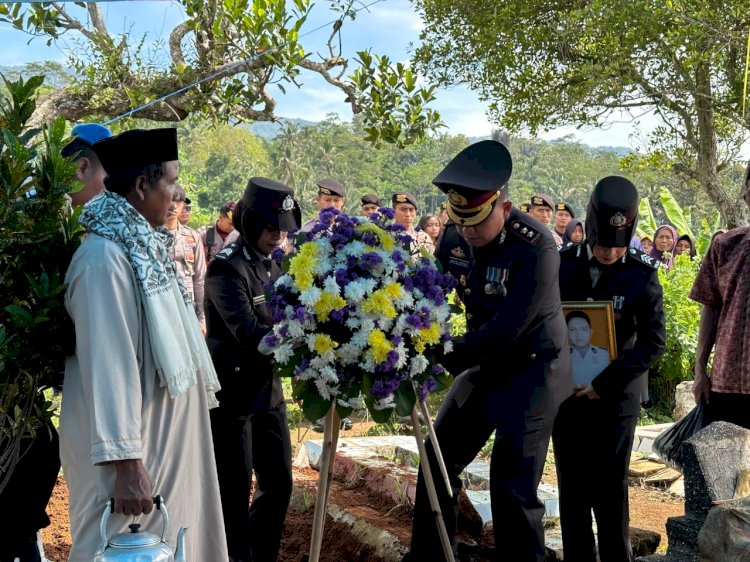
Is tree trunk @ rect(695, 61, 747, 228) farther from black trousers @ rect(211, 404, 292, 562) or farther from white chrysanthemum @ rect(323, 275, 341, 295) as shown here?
white chrysanthemum @ rect(323, 275, 341, 295)

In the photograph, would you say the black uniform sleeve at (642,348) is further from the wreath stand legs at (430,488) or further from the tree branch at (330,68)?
the tree branch at (330,68)

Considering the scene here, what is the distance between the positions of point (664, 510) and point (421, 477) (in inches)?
125

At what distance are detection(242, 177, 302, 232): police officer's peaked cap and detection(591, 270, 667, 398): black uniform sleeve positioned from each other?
188 centimetres

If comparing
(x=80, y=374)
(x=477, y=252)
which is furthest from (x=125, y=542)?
(x=477, y=252)

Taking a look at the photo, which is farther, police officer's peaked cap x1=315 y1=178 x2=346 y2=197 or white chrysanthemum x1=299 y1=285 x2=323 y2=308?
police officer's peaked cap x1=315 y1=178 x2=346 y2=197

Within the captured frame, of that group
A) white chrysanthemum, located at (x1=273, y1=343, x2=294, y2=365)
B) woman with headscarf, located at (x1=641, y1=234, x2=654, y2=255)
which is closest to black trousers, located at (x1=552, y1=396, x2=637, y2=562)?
white chrysanthemum, located at (x1=273, y1=343, x2=294, y2=365)

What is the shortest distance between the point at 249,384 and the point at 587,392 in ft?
5.99

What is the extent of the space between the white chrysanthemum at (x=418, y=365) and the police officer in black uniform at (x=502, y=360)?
288 mm

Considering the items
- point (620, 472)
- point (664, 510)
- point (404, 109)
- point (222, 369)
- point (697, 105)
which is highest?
point (697, 105)

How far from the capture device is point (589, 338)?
15.7ft

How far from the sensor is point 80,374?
3090 mm

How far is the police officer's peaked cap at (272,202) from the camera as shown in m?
4.51

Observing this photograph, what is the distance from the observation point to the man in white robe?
2.91 m

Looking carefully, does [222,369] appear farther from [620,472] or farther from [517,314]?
[620,472]
